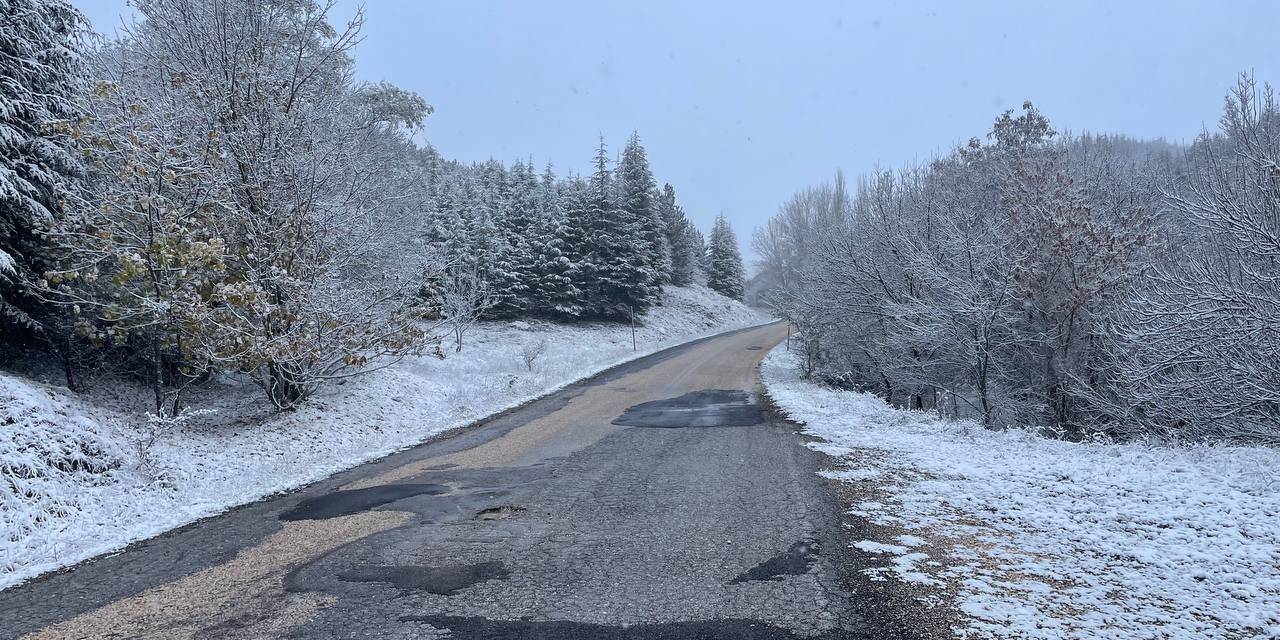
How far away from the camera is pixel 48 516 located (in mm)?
6145

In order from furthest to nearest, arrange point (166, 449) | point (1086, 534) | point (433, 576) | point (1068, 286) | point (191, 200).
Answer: point (1068, 286) → point (191, 200) → point (166, 449) → point (1086, 534) → point (433, 576)

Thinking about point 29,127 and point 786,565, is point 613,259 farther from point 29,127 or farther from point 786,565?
point 786,565

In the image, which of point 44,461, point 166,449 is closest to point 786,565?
point 44,461

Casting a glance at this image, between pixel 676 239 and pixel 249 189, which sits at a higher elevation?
pixel 676 239

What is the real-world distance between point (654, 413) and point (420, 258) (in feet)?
28.3

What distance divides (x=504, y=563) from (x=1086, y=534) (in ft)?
15.0

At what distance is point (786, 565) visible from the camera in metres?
4.68

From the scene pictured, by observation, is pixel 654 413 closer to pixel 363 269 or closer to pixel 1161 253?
pixel 363 269

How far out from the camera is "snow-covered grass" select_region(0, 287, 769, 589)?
6.02m

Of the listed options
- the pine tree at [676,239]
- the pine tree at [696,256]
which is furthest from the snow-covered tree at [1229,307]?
the pine tree at [696,256]

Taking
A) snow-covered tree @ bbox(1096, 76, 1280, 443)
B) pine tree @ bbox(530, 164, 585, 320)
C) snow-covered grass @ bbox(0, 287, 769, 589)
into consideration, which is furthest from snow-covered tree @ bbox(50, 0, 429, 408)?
pine tree @ bbox(530, 164, 585, 320)

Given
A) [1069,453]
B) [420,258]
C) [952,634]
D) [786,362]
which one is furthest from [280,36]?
[786,362]

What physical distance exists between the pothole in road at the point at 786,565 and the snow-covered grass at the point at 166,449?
5489mm

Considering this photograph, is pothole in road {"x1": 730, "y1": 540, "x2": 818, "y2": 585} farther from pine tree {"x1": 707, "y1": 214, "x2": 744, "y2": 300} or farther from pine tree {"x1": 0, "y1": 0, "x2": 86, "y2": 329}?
pine tree {"x1": 707, "y1": 214, "x2": 744, "y2": 300}
